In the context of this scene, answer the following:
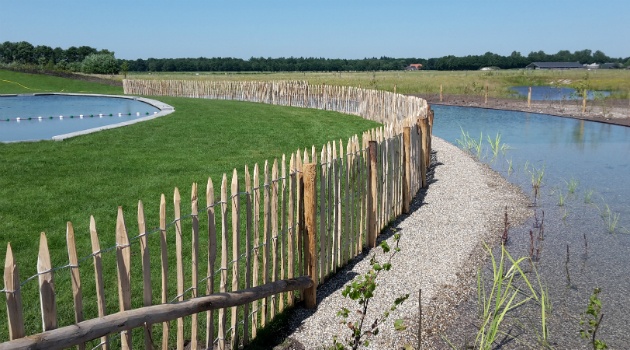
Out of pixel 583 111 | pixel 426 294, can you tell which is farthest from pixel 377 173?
pixel 583 111

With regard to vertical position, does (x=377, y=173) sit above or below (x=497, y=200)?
above

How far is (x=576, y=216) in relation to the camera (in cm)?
837

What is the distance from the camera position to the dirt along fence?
2816mm

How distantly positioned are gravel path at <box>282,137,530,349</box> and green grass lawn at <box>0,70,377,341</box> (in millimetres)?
1617

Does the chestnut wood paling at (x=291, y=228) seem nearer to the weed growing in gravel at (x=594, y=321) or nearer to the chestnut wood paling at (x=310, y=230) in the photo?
the chestnut wood paling at (x=310, y=230)

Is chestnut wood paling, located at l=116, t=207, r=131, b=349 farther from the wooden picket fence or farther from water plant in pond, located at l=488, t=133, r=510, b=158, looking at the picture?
water plant in pond, located at l=488, t=133, r=510, b=158

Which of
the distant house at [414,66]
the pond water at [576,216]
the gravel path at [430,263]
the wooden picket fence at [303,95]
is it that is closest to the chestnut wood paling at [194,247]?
the gravel path at [430,263]

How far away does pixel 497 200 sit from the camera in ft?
30.2

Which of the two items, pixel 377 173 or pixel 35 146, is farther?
pixel 35 146

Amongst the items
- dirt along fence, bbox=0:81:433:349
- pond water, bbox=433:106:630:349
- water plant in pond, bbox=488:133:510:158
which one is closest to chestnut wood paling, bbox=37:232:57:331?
dirt along fence, bbox=0:81:433:349

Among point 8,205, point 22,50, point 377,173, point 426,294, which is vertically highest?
point 22,50

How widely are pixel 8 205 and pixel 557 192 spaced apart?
893 cm

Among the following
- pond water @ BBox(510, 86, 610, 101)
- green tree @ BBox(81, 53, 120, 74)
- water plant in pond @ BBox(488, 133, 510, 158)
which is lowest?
water plant in pond @ BBox(488, 133, 510, 158)

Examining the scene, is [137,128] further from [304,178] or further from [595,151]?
[595,151]
